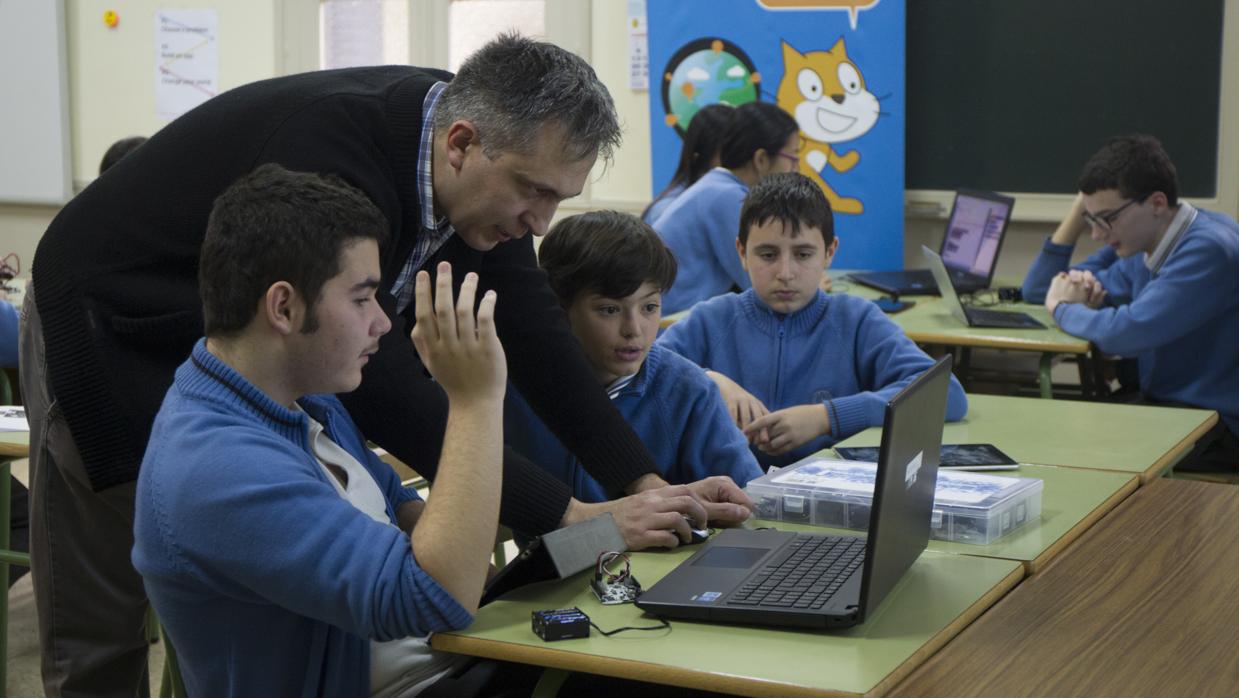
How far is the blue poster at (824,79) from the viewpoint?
5270mm

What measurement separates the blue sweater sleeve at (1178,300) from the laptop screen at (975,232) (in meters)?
1.03

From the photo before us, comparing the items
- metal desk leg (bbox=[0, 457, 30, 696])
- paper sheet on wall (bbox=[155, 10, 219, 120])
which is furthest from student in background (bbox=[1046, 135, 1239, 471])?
paper sheet on wall (bbox=[155, 10, 219, 120])

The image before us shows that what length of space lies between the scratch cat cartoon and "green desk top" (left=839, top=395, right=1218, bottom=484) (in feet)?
8.62

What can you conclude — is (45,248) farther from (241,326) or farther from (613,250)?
(613,250)

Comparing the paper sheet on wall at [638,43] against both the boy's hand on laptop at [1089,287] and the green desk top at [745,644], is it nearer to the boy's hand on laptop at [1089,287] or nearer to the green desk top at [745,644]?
the boy's hand on laptop at [1089,287]

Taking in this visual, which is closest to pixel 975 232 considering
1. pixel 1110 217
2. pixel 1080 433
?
pixel 1110 217

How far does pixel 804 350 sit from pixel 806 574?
1.26 metres

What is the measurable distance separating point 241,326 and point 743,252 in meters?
1.72

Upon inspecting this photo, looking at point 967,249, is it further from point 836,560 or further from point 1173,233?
point 836,560

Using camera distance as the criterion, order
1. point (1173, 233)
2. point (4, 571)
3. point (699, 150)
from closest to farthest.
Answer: point (4, 571) → point (1173, 233) → point (699, 150)

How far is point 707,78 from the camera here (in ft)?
18.1

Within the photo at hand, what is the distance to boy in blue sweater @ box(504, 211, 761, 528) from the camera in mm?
2207

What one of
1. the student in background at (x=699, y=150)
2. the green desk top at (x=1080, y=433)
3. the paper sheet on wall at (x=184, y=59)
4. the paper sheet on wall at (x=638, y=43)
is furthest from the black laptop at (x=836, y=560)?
the paper sheet on wall at (x=184, y=59)

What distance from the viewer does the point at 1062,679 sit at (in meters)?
1.32
